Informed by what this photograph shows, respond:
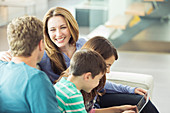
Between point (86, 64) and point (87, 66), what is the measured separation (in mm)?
10

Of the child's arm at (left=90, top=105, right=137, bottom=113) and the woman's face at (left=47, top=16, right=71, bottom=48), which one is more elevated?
the woman's face at (left=47, top=16, right=71, bottom=48)

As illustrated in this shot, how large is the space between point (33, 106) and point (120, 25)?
3835mm

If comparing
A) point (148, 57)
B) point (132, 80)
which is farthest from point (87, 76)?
point (148, 57)

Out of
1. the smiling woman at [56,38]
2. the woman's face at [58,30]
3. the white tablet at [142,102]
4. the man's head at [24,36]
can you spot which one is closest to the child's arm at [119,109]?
the white tablet at [142,102]

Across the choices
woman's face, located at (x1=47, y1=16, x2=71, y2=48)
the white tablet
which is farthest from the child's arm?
woman's face, located at (x1=47, y1=16, x2=71, y2=48)

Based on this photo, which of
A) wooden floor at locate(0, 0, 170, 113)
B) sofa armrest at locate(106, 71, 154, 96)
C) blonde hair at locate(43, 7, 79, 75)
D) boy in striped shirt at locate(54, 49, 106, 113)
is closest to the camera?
boy in striped shirt at locate(54, 49, 106, 113)

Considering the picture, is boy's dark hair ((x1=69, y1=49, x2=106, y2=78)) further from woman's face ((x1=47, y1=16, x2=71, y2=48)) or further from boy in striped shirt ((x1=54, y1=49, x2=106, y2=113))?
woman's face ((x1=47, y1=16, x2=71, y2=48))

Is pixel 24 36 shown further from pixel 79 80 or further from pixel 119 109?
pixel 119 109

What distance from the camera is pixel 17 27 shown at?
3.61 ft

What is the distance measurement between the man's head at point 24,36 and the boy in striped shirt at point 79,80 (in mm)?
247

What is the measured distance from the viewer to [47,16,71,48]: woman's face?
189 centimetres

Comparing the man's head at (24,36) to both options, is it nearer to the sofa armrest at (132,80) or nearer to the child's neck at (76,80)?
the child's neck at (76,80)

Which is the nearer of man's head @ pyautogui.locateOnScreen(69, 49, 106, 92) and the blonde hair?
man's head @ pyautogui.locateOnScreen(69, 49, 106, 92)

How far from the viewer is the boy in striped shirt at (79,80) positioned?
1.22 meters
